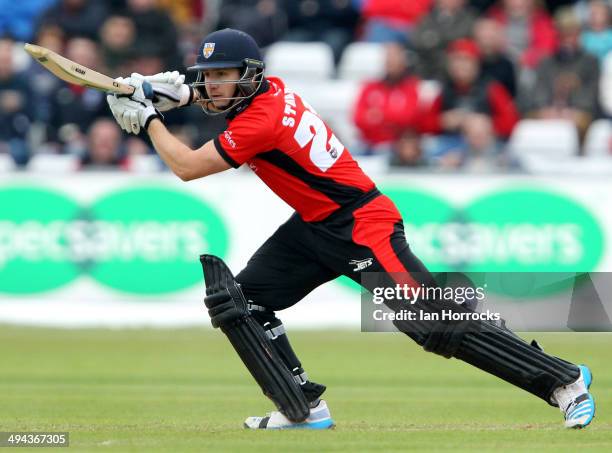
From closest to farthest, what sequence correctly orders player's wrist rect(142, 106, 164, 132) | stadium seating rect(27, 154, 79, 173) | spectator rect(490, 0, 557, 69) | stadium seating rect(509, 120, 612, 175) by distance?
1. player's wrist rect(142, 106, 164, 132)
2. stadium seating rect(27, 154, 79, 173)
3. stadium seating rect(509, 120, 612, 175)
4. spectator rect(490, 0, 557, 69)

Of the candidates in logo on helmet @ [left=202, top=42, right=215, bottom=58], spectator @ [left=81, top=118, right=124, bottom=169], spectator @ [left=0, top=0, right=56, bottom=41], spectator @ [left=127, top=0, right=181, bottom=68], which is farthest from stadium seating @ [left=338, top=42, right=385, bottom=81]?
logo on helmet @ [left=202, top=42, right=215, bottom=58]

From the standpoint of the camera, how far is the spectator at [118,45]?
16.4 meters

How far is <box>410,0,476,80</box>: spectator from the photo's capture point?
16.5 m

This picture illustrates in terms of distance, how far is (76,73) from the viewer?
7449 millimetres

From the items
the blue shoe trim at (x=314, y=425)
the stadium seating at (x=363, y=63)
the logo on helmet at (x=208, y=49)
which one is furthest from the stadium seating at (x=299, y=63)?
the blue shoe trim at (x=314, y=425)

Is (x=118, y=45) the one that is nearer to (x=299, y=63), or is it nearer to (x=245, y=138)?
(x=299, y=63)

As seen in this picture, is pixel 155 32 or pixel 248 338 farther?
pixel 155 32

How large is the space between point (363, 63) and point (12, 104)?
4527 mm

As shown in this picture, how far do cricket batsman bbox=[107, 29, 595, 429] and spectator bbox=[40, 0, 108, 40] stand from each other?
9.97m

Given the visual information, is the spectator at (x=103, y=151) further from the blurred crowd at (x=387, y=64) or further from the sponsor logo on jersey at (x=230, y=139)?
the sponsor logo on jersey at (x=230, y=139)

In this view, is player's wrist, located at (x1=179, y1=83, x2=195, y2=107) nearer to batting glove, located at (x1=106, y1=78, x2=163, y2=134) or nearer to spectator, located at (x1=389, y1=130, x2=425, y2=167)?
batting glove, located at (x1=106, y1=78, x2=163, y2=134)

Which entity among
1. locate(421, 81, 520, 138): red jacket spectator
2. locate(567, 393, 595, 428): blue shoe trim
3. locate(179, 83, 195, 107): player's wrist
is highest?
locate(179, 83, 195, 107): player's wrist

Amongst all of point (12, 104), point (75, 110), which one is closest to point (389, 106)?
point (75, 110)

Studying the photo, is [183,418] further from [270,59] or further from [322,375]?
[270,59]
